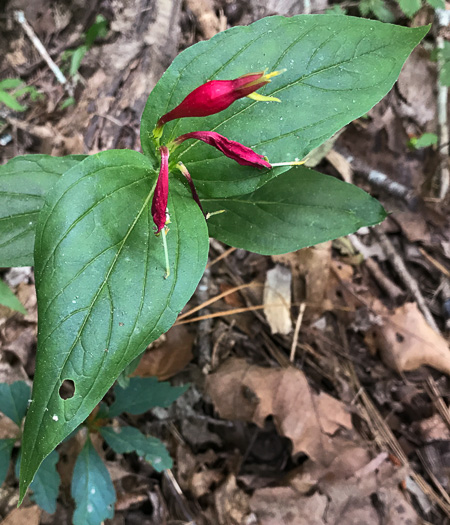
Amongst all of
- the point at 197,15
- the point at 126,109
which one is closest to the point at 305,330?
the point at 126,109

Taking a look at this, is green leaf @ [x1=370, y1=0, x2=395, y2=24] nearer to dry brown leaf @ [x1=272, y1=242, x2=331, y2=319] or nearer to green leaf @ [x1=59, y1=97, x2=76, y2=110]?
dry brown leaf @ [x1=272, y1=242, x2=331, y2=319]

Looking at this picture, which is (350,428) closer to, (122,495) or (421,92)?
(122,495)

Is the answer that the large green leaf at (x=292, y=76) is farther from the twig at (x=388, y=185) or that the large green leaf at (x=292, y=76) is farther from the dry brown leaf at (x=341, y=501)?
the dry brown leaf at (x=341, y=501)

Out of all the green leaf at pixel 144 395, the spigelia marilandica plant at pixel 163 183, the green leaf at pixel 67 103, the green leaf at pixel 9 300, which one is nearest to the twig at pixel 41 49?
the green leaf at pixel 67 103

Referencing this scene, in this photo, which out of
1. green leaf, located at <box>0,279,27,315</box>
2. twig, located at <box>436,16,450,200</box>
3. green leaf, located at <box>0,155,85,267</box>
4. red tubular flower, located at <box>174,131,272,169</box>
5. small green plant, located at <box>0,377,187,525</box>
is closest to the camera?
red tubular flower, located at <box>174,131,272,169</box>

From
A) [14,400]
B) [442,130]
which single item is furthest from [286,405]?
[442,130]

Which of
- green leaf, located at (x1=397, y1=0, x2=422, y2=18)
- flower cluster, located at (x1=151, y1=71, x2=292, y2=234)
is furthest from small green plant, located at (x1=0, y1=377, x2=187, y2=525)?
green leaf, located at (x1=397, y1=0, x2=422, y2=18)
